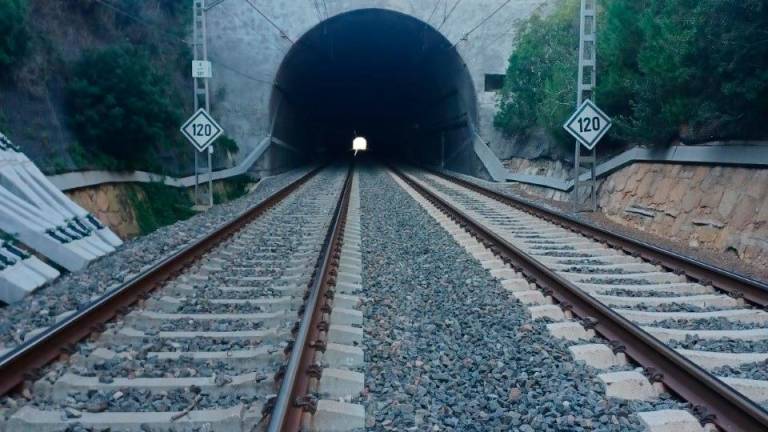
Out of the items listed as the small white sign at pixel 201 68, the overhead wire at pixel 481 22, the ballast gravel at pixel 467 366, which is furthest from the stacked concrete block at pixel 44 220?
A: the overhead wire at pixel 481 22

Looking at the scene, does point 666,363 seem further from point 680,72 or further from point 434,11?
point 434,11

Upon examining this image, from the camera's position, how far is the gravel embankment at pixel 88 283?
5918 millimetres

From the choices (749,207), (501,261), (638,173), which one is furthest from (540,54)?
(501,261)

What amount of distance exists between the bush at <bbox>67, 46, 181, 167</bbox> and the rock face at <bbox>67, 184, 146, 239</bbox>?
1.11m

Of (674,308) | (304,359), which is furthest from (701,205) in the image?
(304,359)

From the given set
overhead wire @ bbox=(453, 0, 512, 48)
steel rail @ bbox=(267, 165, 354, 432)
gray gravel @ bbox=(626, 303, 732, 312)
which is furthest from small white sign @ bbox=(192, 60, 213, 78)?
gray gravel @ bbox=(626, 303, 732, 312)

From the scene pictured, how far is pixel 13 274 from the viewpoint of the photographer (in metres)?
7.51

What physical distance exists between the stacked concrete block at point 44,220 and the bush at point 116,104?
472 centimetres

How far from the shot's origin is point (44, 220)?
967 cm

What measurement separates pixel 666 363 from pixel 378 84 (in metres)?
39.4

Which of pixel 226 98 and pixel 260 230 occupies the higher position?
pixel 226 98

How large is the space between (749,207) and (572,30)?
44.4 ft

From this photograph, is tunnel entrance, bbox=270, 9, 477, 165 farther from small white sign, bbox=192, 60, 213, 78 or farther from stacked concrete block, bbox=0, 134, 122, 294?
stacked concrete block, bbox=0, 134, 122, 294

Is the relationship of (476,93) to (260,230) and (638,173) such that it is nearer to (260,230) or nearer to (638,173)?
(638,173)
